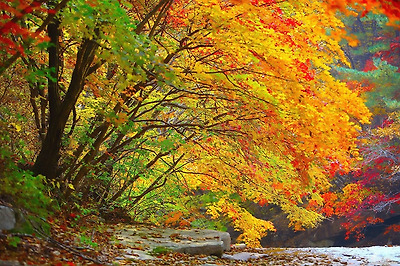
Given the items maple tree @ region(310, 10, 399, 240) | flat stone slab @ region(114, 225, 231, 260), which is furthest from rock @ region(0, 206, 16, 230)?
maple tree @ region(310, 10, 399, 240)

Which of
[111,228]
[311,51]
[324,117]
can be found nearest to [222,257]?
[111,228]

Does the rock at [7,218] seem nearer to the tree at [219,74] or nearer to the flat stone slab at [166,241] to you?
the tree at [219,74]

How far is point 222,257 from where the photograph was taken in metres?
8.41

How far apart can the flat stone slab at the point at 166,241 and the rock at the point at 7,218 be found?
212 cm

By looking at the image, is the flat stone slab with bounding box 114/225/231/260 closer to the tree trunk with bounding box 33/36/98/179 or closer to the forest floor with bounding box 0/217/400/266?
the forest floor with bounding box 0/217/400/266

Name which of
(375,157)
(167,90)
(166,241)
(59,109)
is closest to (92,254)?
(59,109)

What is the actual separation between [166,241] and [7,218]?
426 cm

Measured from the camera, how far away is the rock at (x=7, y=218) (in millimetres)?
4323

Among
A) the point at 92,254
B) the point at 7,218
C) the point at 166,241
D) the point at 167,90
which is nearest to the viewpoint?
the point at 7,218

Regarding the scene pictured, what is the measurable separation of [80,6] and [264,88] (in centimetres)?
293

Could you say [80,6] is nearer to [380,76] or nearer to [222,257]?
[222,257]

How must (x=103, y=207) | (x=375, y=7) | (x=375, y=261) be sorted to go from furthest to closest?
(x=103, y=207) < (x=375, y=261) < (x=375, y=7)

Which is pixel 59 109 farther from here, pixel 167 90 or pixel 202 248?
pixel 202 248

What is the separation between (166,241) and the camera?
27.0ft
